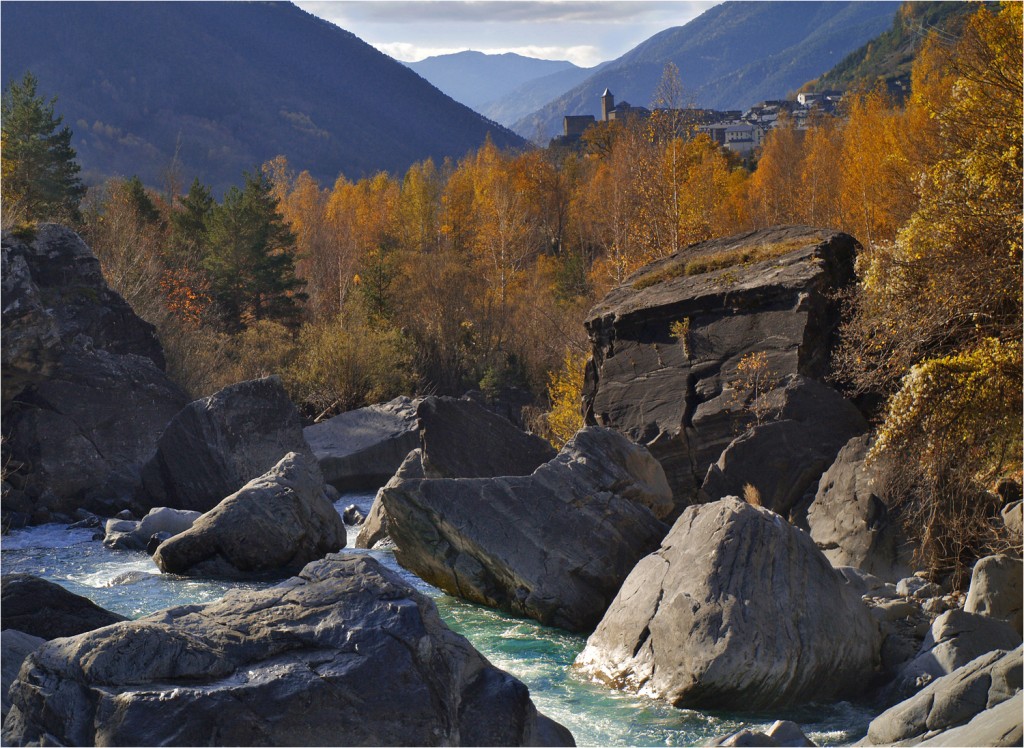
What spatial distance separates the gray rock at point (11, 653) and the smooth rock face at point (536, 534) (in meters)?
6.01

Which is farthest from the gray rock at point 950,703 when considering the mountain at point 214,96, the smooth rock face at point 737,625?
the mountain at point 214,96

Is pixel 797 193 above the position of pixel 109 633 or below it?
above

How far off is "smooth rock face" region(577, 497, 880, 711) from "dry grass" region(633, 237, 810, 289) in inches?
446

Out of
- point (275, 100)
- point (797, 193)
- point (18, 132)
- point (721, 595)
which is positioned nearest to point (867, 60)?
point (797, 193)

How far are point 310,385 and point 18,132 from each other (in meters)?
16.4

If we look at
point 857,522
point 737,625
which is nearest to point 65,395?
point 857,522

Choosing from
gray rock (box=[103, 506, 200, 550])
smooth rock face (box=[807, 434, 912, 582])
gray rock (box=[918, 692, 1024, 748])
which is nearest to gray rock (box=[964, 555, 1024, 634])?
smooth rock face (box=[807, 434, 912, 582])

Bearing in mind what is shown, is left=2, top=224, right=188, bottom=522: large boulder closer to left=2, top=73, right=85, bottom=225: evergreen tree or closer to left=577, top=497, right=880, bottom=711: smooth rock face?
left=2, top=73, right=85, bottom=225: evergreen tree

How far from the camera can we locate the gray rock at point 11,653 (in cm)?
838

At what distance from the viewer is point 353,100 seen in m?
184

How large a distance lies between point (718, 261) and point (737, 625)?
13.3 m

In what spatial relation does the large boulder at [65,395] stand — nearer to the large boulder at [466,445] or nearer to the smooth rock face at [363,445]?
the smooth rock face at [363,445]

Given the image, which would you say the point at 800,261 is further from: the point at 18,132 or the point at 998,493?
the point at 18,132

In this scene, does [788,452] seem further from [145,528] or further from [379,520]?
[145,528]
